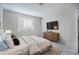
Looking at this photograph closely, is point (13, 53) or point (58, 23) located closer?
point (13, 53)

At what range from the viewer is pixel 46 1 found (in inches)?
84.0

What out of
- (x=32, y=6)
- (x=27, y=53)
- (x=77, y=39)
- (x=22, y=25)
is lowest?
(x=27, y=53)

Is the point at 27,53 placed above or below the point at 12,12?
below

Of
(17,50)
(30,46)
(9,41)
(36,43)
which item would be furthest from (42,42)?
(9,41)

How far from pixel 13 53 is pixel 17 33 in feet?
Answer: 1.12

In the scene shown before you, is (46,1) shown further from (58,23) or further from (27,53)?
(27,53)

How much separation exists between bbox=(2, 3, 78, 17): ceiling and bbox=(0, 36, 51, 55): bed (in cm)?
46

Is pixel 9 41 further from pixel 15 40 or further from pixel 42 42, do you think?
pixel 42 42

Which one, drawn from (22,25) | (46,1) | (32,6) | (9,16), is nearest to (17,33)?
(22,25)

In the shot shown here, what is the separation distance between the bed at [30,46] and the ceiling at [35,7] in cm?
46

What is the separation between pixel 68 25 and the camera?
2.18 metres

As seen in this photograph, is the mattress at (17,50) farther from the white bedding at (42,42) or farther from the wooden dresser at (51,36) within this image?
the wooden dresser at (51,36)

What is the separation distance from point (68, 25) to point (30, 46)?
30.2 inches

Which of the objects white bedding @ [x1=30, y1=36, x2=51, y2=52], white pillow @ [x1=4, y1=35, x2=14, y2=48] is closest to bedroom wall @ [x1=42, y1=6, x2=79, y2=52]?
white bedding @ [x1=30, y1=36, x2=51, y2=52]
